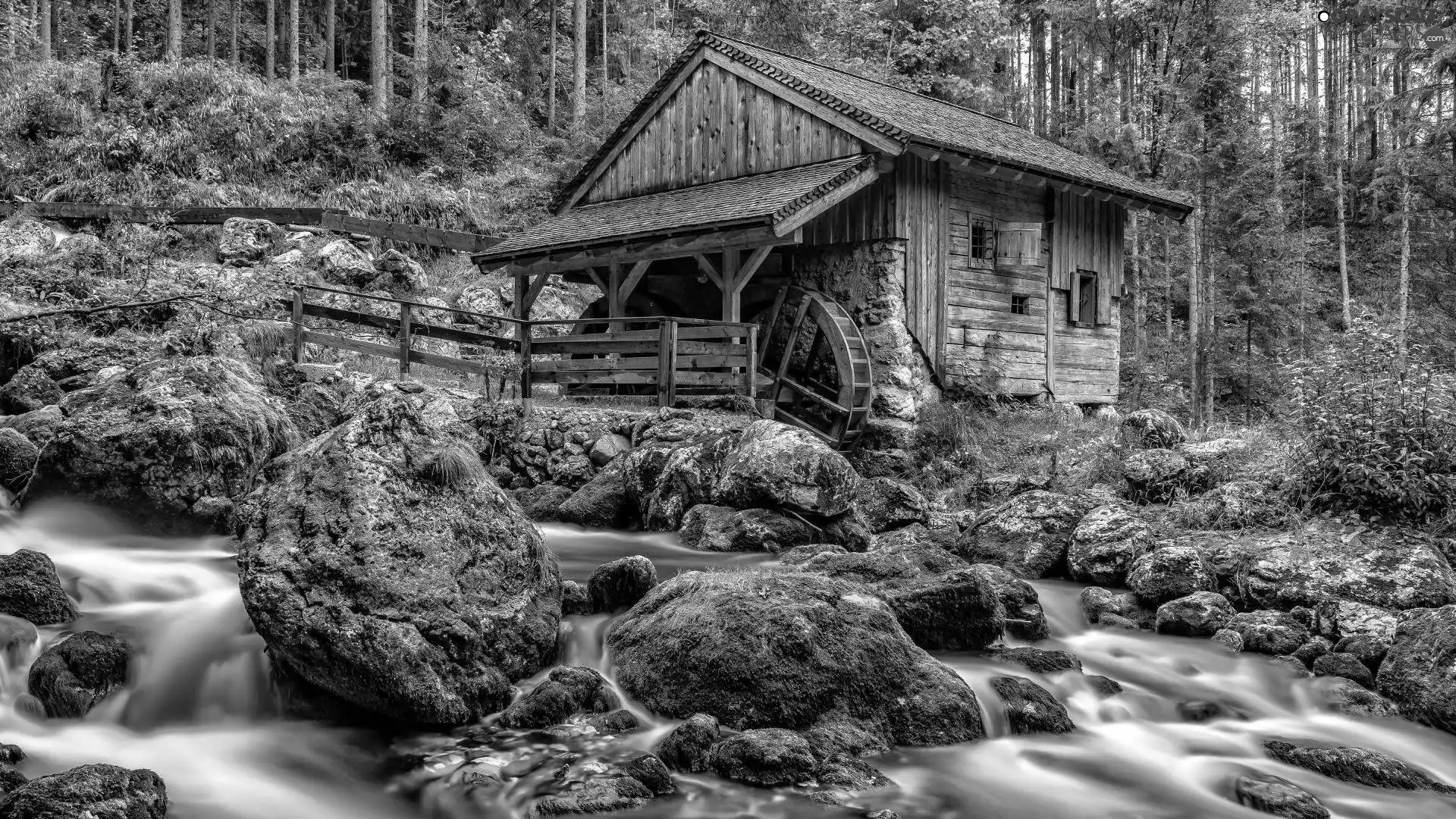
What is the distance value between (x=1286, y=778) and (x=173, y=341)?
39.9 ft

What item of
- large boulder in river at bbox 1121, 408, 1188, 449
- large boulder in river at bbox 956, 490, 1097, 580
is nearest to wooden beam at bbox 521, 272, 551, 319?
large boulder in river at bbox 956, 490, 1097, 580

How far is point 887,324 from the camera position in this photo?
14914 millimetres

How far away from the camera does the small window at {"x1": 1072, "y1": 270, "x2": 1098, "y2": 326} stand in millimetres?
17781

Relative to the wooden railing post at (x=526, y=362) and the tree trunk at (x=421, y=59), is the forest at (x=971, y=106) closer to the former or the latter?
the tree trunk at (x=421, y=59)

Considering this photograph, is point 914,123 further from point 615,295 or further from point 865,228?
point 615,295

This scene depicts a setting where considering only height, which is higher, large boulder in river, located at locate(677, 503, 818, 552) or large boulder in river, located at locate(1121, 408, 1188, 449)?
large boulder in river, located at locate(1121, 408, 1188, 449)

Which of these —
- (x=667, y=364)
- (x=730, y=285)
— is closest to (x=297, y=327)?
(x=667, y=364)

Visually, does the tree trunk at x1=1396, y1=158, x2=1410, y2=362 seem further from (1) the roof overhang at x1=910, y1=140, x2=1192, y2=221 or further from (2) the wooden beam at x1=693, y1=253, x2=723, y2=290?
(2) the wooden beam at x1=693, y1=253, x2=723, y2=290

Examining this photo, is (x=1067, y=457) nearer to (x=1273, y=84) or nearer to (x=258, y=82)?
(x=258, y=82)

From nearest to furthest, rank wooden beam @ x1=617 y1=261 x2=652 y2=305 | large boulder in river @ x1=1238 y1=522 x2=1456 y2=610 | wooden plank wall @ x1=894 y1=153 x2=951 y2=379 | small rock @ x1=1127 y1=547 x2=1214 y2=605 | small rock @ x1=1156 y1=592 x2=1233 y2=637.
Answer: large boulder in river @ x1=1238 y1=522 x2=1456 y2=610, small rock @ x1=1156 y1=592 x2=1233 y2=637, small rock @ x1=1127 y1=547 x2=1214 y2=605, wooden plank wall @ x1=894 y1=153 x2=951 y2=379, wooden beam @ x1=617 y1=261 x2=652 y2=305

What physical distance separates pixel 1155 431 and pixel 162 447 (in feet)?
34.9

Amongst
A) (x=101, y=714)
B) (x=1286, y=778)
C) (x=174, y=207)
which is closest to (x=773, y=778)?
(x=1286, y=778)

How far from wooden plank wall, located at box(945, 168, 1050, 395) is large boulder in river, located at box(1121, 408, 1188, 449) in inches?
134

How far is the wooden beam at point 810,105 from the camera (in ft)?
46.8
